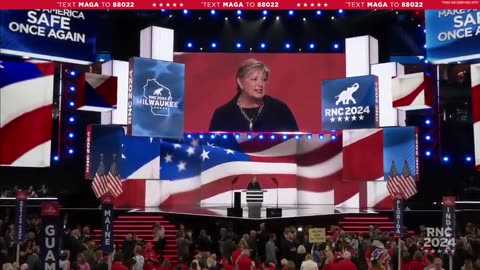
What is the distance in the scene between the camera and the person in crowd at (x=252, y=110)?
24.4 m

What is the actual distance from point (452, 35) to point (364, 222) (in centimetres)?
682

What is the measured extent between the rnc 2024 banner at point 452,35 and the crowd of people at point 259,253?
4.46 meters

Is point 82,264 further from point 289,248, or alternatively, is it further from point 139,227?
point 139,227

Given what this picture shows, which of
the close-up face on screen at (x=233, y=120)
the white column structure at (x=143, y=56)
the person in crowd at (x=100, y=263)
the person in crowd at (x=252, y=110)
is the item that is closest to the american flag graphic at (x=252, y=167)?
the close-up face on screen at (x=233, y=120)

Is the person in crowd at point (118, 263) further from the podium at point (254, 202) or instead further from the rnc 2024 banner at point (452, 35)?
the rnc 2024 banner at point (452, 35)

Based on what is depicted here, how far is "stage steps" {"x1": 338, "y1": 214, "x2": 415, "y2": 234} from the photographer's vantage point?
2022 centimetres

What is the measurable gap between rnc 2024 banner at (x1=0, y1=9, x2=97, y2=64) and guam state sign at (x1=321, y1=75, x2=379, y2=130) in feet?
27.9

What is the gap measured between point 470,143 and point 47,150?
14.8 meters

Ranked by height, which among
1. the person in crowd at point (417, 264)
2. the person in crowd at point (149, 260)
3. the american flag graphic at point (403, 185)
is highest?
the american flag graphic at point (403, 185)

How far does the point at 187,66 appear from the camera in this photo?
960 inches

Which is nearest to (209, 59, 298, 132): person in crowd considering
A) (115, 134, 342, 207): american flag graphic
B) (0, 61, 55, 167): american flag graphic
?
(115, 134, 342, 207): american flag graphic

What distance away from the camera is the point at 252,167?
2488 centimetres

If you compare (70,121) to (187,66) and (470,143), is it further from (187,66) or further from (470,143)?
(470,143)

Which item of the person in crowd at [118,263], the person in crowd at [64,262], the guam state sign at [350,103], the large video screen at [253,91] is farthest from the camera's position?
the large video screen at [253,91]
